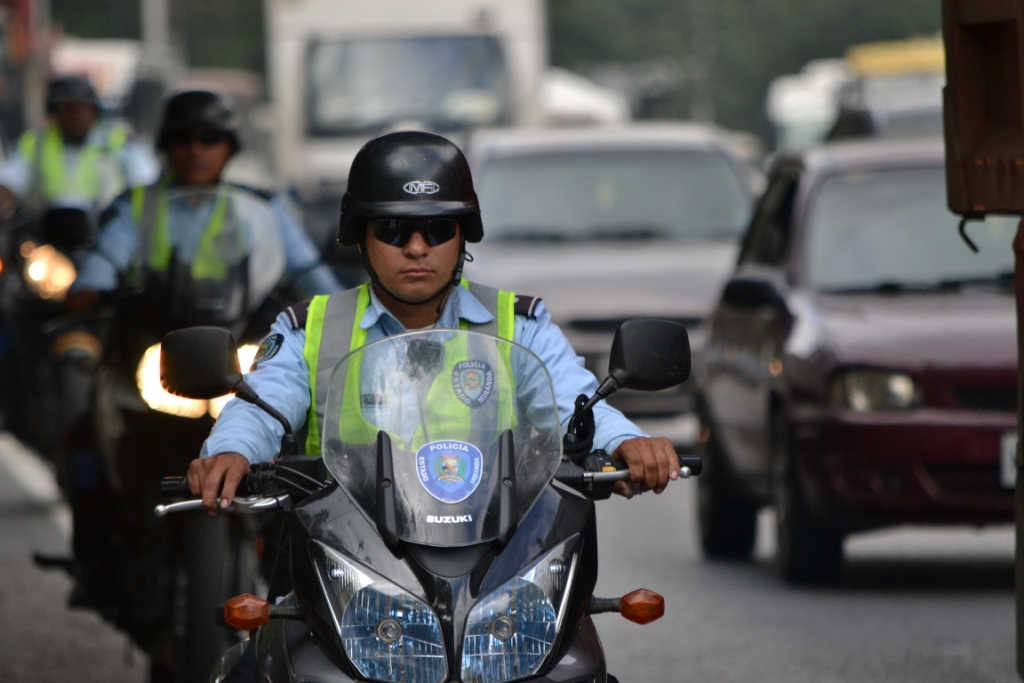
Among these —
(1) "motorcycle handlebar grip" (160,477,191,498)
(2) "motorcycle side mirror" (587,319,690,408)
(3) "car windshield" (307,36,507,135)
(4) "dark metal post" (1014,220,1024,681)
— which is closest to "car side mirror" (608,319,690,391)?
(2) "motorcycle side mirror" (587,319,690,408)

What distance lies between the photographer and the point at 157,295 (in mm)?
7043

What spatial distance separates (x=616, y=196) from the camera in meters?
15.3

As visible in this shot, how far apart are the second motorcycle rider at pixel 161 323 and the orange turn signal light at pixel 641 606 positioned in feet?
8.02

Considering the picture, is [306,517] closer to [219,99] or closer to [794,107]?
[219,99]

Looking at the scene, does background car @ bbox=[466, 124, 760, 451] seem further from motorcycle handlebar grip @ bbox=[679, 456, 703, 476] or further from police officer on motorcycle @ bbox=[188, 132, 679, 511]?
motorcycle handlebar grip @ bbox=[679, 456, 703, 476]

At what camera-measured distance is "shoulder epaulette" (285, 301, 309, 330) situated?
15.9 feet

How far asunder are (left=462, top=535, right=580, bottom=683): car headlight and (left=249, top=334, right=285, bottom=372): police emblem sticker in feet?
3.29

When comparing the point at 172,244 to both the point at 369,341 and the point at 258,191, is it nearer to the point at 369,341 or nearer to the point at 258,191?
the point at 258,191

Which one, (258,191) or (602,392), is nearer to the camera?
(602,392)

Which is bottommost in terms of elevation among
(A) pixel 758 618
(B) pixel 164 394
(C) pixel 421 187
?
(A) pixel 758 618

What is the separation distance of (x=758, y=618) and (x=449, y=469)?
527 centimetres

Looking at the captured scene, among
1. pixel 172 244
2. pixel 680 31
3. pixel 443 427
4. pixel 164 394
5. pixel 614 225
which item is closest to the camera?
pixel 443 427

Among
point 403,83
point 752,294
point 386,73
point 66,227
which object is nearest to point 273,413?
point 66,227

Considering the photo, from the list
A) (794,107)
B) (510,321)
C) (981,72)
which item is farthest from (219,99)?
(794,107)
